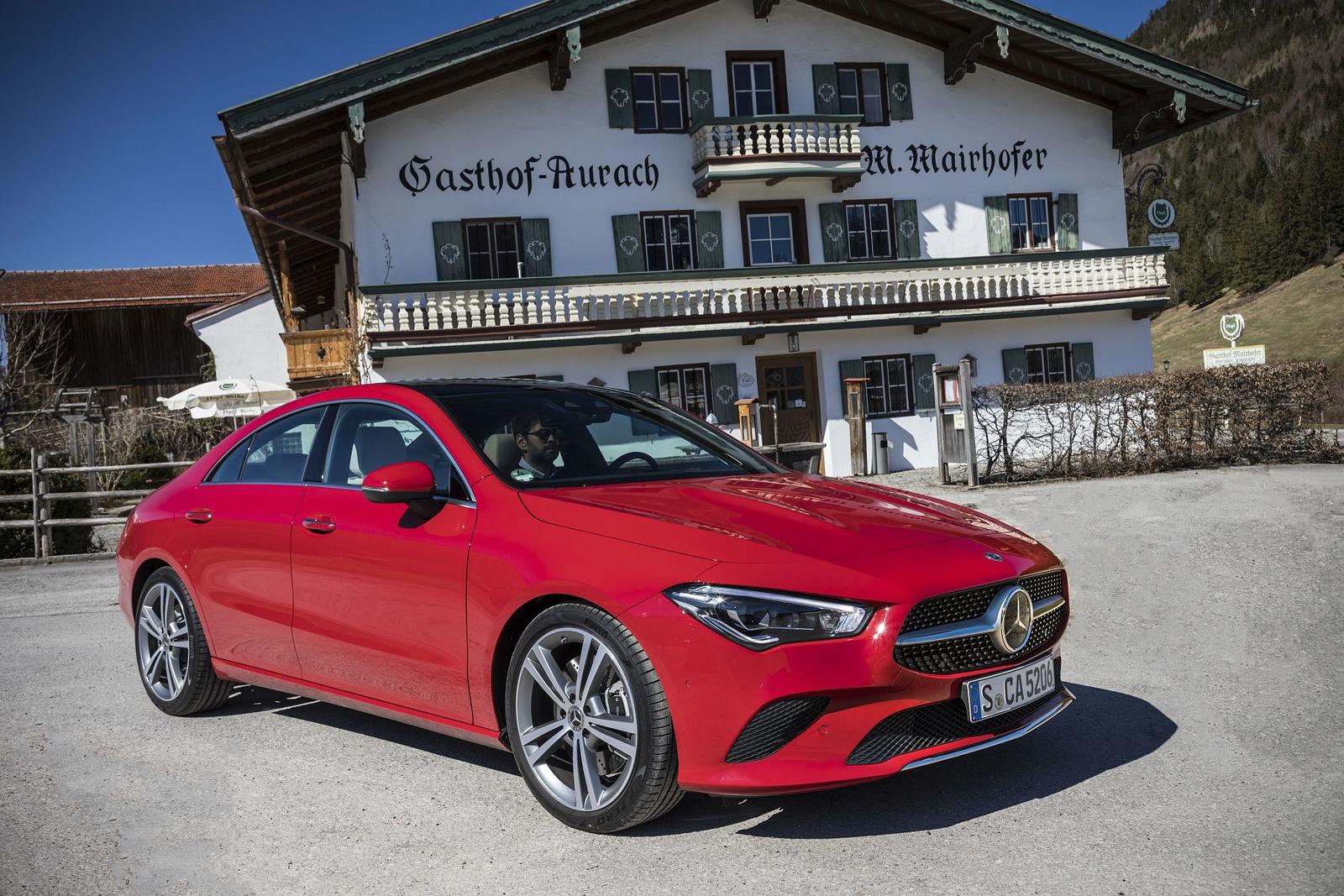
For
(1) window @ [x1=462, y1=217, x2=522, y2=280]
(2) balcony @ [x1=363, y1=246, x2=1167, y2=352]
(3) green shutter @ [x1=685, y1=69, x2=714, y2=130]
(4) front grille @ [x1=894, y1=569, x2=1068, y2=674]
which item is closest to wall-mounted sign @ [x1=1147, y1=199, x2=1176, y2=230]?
(2) balcony @ [x1=363, y1=246, x2=1167, y2=352]

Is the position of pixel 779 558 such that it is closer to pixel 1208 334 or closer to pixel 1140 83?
pixel 1140 83

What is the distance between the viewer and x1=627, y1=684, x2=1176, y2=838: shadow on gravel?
3.80 m

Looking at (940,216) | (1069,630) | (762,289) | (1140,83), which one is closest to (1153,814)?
(1069,630)

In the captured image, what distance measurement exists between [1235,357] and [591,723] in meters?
16.0

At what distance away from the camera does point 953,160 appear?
87.7 feet

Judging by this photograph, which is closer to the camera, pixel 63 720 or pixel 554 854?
pixel 554 854

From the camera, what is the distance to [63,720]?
19.1 ft

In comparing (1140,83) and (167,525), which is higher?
(1140,83)

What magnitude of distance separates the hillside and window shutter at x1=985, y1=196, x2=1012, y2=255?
37437 millimetres

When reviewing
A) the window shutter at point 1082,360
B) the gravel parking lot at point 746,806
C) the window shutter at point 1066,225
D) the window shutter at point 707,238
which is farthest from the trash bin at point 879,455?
the gravel parking lot at point 746,806

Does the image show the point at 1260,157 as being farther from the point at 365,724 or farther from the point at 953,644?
the point at 953,644

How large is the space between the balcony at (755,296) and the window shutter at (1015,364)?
3.60 ft

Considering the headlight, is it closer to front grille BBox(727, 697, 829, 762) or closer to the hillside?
front grille BBox(727, 697, 829, 762)

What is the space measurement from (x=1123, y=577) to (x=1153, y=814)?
531 cm
